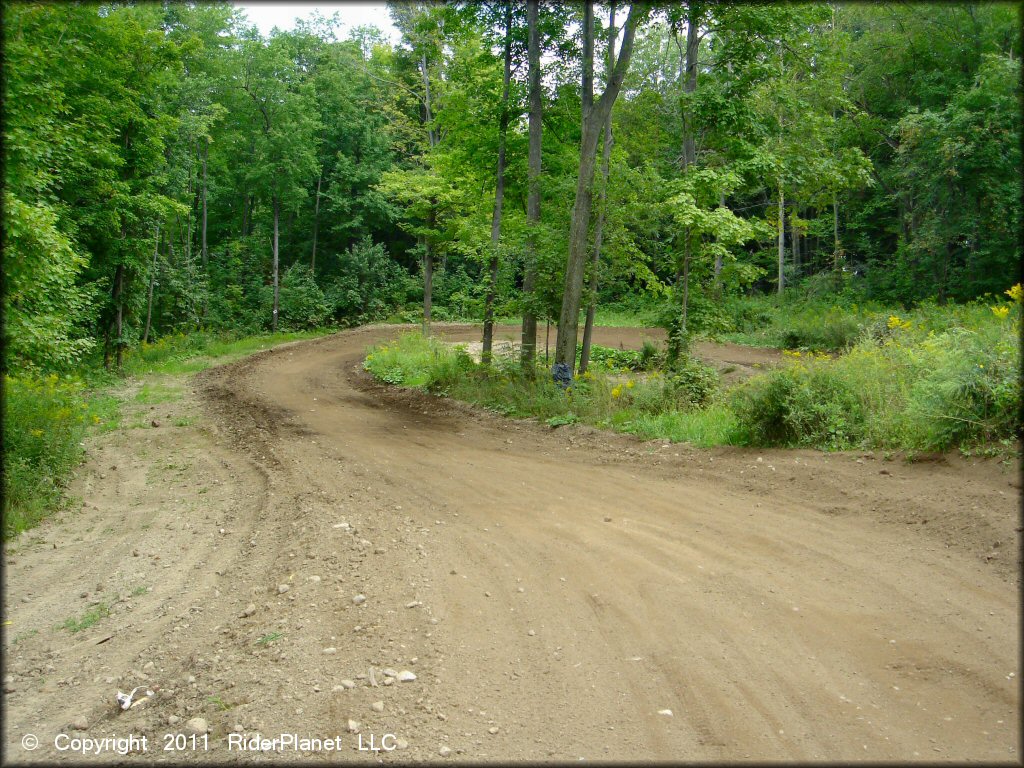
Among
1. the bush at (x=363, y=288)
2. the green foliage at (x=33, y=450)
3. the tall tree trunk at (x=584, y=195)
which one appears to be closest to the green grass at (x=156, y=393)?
the green foliage at (x=33, y=450)

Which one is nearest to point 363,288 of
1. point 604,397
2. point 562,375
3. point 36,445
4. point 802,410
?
point 562,375

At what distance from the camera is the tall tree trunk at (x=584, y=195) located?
1309cm

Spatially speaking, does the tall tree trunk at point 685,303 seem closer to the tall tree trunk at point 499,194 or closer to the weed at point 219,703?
the tall tree trunk at point 499,194

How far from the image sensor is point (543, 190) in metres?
15.1

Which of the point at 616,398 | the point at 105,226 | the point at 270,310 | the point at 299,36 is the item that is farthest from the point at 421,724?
the point at 299,36

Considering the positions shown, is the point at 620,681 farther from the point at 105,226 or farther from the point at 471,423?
the point at 105,226

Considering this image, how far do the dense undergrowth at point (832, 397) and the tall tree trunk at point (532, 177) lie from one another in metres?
0.78

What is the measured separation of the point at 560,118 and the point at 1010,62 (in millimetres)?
12671

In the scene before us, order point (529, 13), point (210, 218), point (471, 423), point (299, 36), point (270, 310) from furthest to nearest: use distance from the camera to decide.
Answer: point (210, 218) → point (299, 36) → point (270, 310) → point (529, 13) → point (471, 423)

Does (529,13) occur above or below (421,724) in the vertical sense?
above

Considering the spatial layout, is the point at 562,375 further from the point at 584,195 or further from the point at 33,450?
the point at 33,450

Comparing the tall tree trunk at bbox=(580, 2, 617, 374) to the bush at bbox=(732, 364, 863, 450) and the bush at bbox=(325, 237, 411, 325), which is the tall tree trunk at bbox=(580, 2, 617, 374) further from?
the bush at bbox=(325, 237, 411, 325)

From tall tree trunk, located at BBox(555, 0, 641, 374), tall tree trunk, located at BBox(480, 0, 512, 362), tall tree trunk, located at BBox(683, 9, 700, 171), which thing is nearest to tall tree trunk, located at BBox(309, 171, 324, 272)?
tall tree trunk, located at BBox(480, 0, 512, 362)

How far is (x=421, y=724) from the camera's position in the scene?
3.92 metres
